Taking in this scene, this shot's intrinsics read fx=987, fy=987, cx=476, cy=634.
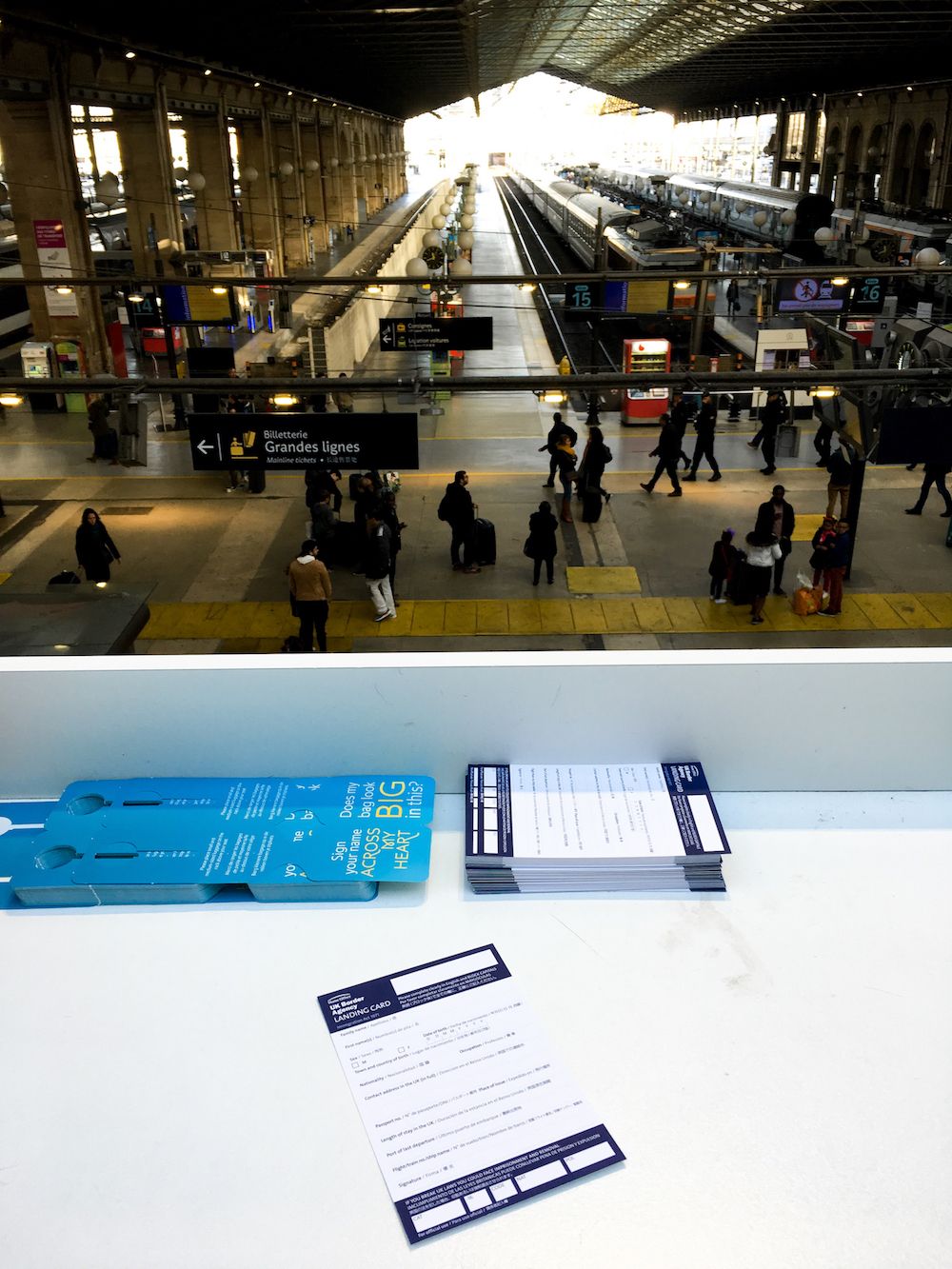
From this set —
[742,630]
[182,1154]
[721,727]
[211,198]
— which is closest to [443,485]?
[742,630]

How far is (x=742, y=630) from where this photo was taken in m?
10.6

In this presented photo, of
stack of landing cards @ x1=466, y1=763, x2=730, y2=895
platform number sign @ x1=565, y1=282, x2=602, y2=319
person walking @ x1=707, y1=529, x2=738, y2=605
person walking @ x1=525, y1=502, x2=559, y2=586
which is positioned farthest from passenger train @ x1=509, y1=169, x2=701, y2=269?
stack of landing cards @ x1=466, y1=763, x2=730, y2=895

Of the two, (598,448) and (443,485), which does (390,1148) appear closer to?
(598,448)

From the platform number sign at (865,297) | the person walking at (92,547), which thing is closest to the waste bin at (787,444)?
the platform number sign at (865,297)

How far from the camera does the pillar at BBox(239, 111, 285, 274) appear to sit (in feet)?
102

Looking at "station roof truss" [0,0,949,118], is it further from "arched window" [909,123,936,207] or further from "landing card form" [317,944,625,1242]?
"landing card form" [317,944,625,1242]

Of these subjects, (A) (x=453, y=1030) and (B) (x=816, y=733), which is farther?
(B) (x=816, y=733)

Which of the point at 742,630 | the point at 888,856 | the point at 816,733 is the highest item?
the point at 816,733

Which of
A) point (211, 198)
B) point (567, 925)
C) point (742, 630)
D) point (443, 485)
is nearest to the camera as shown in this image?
point (567, 925)

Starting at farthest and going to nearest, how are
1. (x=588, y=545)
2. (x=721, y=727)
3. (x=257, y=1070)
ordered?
(x=588, y=545)
(x=721, y=727)
(x=257, y=1070)

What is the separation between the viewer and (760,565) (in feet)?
35.2

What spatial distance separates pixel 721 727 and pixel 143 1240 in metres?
1.72

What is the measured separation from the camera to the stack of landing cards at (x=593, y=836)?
227 cm

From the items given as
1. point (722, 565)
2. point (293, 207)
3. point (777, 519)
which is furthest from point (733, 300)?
point (722, 565)
